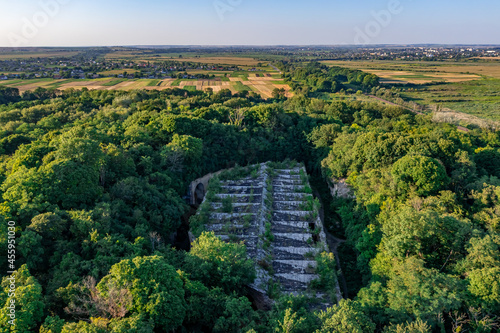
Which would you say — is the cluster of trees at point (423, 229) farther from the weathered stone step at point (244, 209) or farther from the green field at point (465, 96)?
the green field at point (465, 96)

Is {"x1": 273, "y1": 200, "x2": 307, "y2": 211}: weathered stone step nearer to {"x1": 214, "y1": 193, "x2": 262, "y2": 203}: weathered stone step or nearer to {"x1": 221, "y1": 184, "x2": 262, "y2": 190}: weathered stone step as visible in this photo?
{"x1": 214, "y1": 193, "x2": 262, "y2": 203}: weathered stone step

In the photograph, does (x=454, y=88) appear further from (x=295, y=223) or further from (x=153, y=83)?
(x=295, y=223)

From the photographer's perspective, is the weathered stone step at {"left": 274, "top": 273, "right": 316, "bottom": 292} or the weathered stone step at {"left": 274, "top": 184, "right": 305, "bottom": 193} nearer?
the weathered stone step at {"left": 274, "top": 273, "right": 316, "bottom": 292}

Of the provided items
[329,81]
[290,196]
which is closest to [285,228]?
[290,196]

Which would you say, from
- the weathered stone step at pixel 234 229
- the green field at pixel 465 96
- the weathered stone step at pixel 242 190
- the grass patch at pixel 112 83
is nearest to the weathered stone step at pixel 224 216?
the weathered stone step at pixel 234 229

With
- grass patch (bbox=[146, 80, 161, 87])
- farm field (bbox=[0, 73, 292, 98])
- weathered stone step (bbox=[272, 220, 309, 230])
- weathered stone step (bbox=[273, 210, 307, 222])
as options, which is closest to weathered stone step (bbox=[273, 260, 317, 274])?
weathered stone step (bbox=[272, 220, 309, 230])
